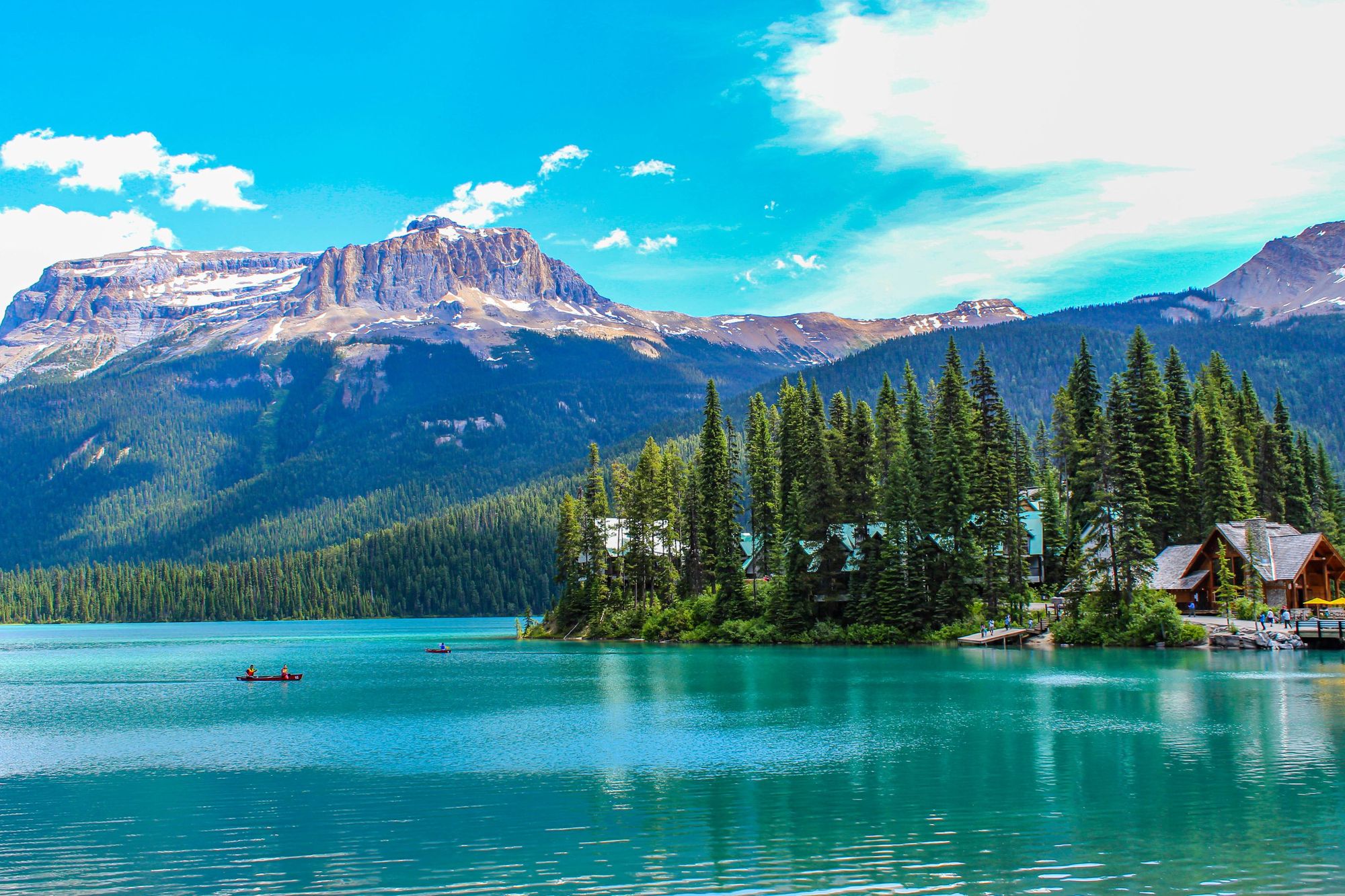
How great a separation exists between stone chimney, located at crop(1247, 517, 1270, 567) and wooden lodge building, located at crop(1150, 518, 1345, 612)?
47mm

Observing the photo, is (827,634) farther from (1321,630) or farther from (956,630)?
(1321,630)

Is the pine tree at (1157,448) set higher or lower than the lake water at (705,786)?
higher

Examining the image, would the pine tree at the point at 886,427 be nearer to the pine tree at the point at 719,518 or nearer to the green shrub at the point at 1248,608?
the pine tree at the point at 719,518

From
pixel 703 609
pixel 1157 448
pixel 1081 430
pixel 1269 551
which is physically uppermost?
pixel 1081 430

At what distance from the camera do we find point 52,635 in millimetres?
180000

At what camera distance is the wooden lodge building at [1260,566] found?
261 ft

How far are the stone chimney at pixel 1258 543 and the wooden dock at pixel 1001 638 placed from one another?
15.9m

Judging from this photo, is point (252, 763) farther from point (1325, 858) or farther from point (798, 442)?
point (798, 442)

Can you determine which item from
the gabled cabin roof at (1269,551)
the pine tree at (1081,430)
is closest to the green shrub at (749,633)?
the pine tree at (1081,430)

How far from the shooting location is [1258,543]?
80188mm

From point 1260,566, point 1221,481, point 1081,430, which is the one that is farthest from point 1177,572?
point 1081,430

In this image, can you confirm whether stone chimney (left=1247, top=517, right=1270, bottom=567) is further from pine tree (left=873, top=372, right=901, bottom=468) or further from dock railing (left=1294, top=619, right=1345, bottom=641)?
pine tree (left=873, top=372, right=901, bottom=468)

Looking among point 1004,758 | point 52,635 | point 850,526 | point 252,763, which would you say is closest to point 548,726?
point 252,763

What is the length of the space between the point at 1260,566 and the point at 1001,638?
18.8m
